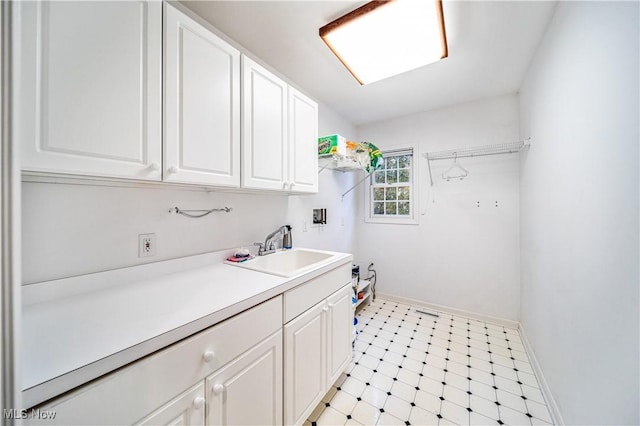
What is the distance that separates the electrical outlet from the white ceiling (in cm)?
135

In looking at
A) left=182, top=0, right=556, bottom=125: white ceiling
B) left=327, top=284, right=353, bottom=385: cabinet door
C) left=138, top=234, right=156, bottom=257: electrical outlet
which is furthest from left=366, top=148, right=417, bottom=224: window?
left=138, top=234, right=156, bottom=257: electrical outlet

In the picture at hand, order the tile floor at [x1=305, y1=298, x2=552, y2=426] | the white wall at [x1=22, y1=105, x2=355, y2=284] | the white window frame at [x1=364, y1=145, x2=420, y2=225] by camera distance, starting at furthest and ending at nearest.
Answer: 1. the white window frame at [x1=364, y1=145, x2=420, y2=225]
2. the tile floor at [x1=305, y1=298, x2=552, y2=426]
3. the white wall at [x1=22, y1=105, x2=355, y2=284]

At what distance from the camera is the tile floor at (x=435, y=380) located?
1405 millimetres

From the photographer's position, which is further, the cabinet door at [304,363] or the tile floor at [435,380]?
the tile floor at [435,380]

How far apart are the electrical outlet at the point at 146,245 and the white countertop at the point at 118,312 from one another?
62 mm

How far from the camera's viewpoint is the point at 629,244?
31.6 inches

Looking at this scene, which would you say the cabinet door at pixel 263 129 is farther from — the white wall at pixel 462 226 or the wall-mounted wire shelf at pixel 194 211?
the white wall at pixel 462 226

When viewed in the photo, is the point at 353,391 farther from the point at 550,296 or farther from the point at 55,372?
the point at 55,372

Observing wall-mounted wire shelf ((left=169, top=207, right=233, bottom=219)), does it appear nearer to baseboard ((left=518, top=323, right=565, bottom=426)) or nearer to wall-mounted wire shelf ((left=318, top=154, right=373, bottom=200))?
wall-mounted wire shelf ((left=318, top=154, right=373, bottom=200))

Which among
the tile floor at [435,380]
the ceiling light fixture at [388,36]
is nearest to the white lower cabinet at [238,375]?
the tile floor at [435,380]

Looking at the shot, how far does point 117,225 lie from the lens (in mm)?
1089

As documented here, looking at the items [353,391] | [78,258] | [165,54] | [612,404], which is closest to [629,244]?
[612,404]

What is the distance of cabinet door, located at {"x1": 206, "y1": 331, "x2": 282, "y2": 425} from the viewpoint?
0.84 m

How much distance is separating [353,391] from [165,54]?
2.18 m
